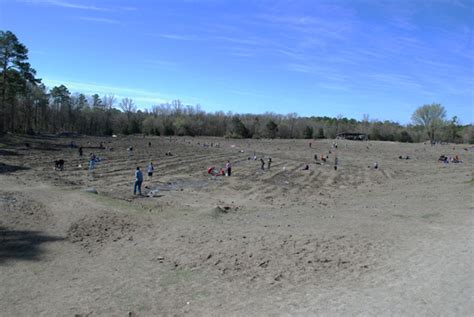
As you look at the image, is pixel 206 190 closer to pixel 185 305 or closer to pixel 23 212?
pixel 23 212

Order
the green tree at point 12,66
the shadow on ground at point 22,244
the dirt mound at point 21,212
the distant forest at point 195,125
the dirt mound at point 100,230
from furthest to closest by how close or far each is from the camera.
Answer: the distant forest at point 195,125, the green tree at point 12,66, the dirt mound at point 21,212, the dirt mound at point 100,230, the shadow on ground at point 22,244

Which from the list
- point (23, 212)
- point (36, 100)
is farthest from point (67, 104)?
point (23, 212)

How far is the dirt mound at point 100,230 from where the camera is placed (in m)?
12.9

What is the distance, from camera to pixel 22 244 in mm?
12453

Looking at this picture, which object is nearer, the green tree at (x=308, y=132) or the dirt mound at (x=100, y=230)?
the dirt mound at (x=100, y=230)

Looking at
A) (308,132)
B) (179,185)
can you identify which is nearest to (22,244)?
(179,185)

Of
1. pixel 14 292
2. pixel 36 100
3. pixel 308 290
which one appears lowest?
pixel 14 292

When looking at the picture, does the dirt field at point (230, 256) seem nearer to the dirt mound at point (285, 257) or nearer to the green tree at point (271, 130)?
the dirt mound at point (285, 257)

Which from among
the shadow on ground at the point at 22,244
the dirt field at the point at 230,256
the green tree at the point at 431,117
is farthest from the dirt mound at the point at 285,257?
the green tree at the point at 431,117

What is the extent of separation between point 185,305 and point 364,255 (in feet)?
16.5

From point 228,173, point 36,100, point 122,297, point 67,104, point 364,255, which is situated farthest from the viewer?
point 67,104

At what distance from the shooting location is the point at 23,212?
1527 cm

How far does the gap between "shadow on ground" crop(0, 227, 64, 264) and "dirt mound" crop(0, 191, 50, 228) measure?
685 millimetres

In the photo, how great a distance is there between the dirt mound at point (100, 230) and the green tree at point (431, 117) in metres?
114
